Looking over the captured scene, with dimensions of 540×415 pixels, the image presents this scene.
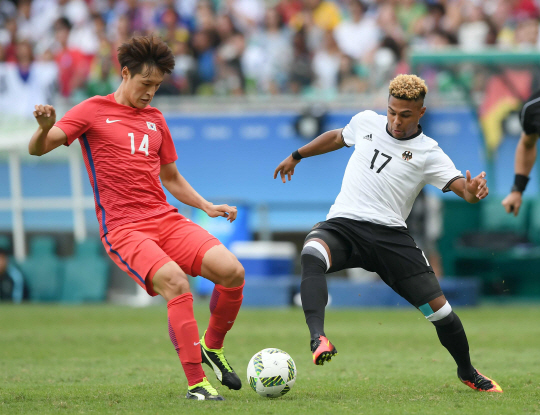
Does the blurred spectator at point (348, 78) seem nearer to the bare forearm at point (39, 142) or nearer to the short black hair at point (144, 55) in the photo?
the short black hair at point (144, 55)

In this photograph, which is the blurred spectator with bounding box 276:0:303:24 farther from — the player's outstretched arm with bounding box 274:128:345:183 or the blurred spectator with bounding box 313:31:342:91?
the player's outstretched arm with bounding box 274:128:345:183

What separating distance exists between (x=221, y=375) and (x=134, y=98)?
6.73 feet

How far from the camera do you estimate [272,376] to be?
18.4 feet

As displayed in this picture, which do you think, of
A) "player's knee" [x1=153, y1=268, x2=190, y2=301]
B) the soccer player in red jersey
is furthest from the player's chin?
"player's knee" [x1=153, y1=268, x2=190, y2=301]

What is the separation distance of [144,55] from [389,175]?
1.88 m

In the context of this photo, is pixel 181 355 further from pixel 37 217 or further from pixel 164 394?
pixel 37 217

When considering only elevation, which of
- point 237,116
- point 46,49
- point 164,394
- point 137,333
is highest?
point 46,49

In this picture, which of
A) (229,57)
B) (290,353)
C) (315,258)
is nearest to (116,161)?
(315,258)

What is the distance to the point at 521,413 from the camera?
488 cm

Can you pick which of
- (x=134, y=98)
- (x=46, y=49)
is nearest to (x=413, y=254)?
(x=134, y=98)

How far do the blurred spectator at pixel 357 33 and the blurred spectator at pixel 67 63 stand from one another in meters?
5.35

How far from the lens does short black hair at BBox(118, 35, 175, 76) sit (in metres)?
5.61

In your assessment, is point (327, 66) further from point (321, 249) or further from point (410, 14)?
point (321, 249)

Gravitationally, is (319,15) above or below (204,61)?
above
